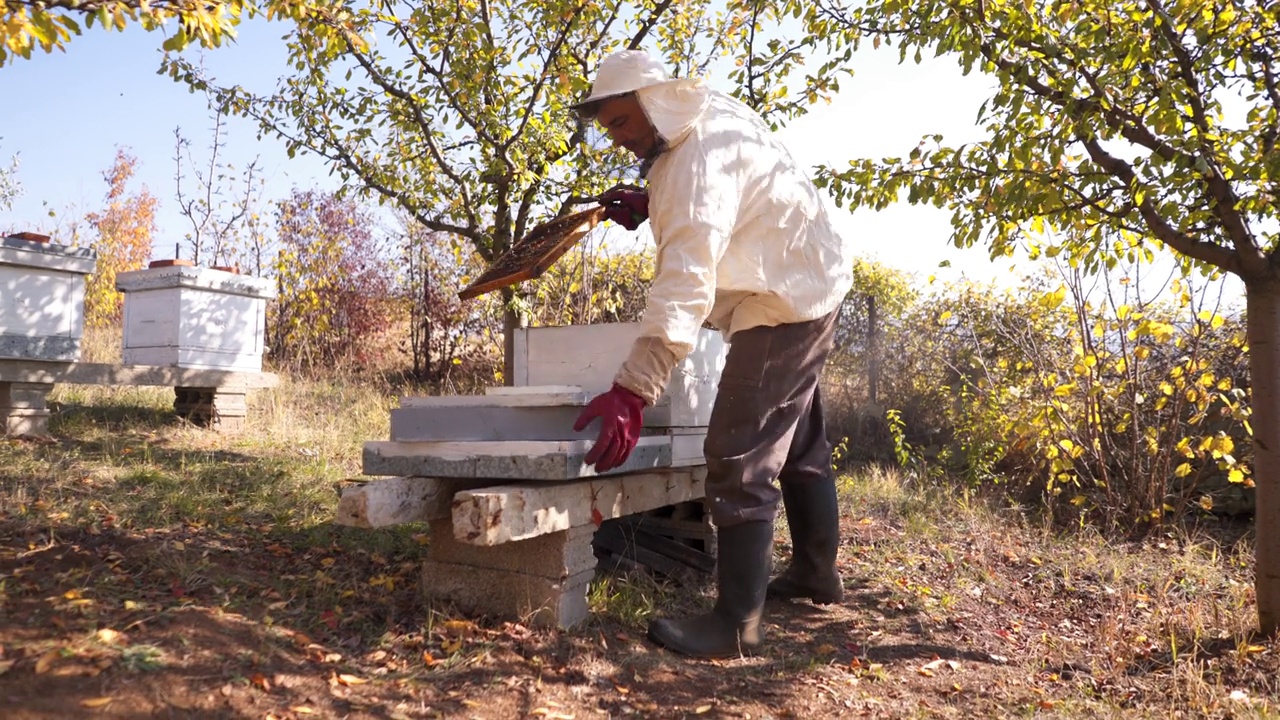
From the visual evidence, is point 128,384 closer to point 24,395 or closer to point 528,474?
point 24,395

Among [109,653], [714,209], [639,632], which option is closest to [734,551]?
[639,632]

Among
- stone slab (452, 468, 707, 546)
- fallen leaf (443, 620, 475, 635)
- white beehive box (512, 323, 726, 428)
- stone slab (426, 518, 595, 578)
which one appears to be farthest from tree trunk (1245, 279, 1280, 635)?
fallen leaf (443, 620, 475, 635)

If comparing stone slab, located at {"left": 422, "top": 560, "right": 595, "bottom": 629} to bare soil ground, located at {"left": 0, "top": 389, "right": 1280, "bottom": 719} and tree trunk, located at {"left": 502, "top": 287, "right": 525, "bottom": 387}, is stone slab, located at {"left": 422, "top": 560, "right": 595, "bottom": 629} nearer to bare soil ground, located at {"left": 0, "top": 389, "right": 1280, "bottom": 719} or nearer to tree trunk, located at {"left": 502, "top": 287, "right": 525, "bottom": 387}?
bare soil ground, located at {"left": 0, "top": 389, "right": 1280, "bottom": 719}

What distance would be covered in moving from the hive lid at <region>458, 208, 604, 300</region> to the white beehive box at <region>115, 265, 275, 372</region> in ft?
11.9

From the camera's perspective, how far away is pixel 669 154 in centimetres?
279

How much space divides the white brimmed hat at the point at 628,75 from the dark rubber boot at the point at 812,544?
63.7 inches

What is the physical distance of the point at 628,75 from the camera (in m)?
2.77

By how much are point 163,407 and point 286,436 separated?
1.61 meters

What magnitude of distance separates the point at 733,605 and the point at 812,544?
26.6 inches

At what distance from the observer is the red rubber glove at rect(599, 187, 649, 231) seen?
11.2ft

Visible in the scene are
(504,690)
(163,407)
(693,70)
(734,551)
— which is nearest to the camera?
(504,690)

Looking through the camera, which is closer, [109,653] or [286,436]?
[109,653]

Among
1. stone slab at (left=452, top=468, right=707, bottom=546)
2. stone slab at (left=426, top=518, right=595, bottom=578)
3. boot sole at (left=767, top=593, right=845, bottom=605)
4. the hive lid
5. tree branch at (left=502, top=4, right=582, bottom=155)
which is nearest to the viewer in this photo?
stone slab at (left=452, top=468, right=707, bottom=546)

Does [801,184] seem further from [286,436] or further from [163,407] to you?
[163,407]
